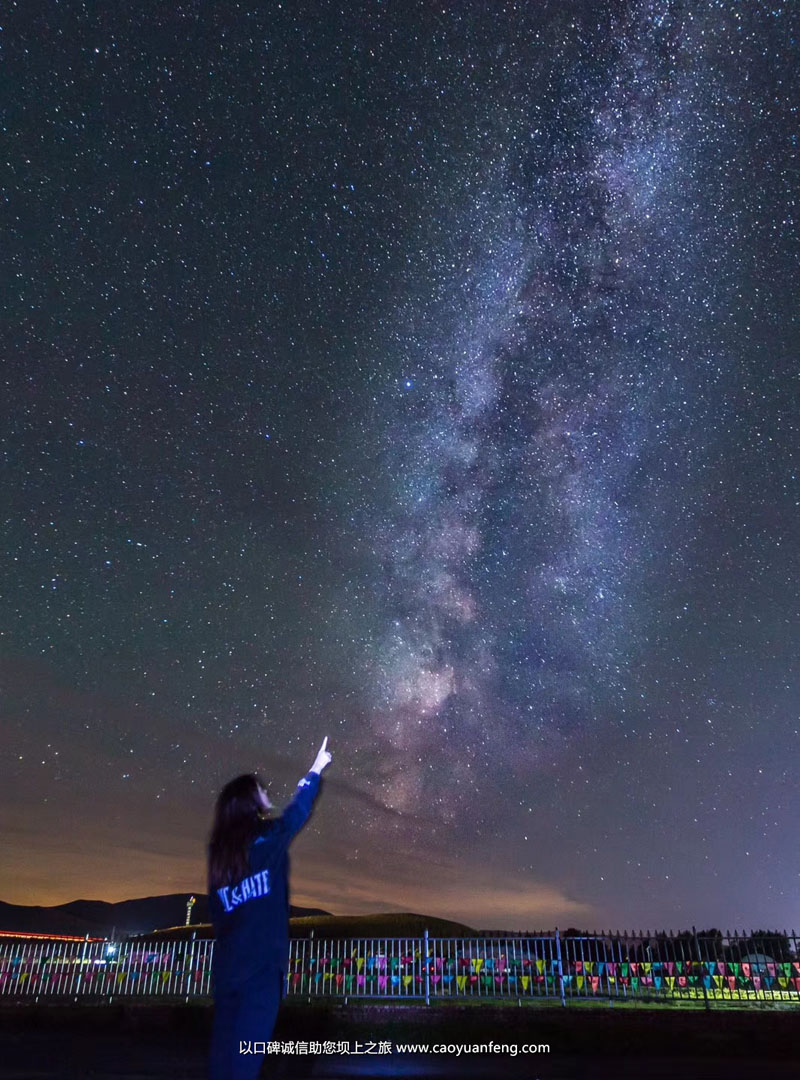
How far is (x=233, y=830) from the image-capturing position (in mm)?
3668

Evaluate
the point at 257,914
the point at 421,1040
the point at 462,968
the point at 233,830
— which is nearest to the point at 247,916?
the point at 257,914

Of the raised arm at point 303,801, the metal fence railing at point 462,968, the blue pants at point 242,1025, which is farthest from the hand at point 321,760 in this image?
the metal fence railing at point 462,968

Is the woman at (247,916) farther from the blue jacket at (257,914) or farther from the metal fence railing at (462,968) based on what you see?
the metal fence railing at (462,968)

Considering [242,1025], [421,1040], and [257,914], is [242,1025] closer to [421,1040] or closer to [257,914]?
[257,914]

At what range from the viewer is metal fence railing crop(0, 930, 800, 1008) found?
13633 mm

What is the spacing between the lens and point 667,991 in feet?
45.1

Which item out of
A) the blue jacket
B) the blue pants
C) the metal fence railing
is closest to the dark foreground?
the metal fence railing

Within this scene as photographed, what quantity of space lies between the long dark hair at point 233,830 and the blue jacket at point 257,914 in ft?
0.12

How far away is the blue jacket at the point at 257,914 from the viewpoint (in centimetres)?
335

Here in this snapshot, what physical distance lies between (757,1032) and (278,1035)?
7.71 m

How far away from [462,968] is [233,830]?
13.2 meters

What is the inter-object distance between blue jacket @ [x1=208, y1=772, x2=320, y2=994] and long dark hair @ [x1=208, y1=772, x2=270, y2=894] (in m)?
0.04

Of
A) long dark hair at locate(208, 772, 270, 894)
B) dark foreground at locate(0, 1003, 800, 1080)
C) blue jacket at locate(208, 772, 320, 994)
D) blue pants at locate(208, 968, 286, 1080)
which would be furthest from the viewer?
dark foreground at locate(0, 1003, 800, 1080)

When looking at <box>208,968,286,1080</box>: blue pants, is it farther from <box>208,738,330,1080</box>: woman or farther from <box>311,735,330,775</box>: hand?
<box>311,735,330,775</box>: hand
